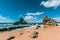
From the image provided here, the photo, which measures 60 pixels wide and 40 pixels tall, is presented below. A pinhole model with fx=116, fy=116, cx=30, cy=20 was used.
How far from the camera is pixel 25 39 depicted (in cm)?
1129

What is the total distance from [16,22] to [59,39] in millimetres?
76981

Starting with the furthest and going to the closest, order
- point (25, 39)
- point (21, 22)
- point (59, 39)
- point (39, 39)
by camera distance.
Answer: point (21, 22), point (25, 39), point (39, 39), point (59, 39)

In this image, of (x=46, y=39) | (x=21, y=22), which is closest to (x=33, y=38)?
(x=46, y=39)

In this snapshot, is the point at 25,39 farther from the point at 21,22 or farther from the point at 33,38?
the point at 21,22

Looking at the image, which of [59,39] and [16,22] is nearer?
[59,39]

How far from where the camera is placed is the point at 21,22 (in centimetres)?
8394

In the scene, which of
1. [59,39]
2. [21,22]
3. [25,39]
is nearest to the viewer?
[59,39]

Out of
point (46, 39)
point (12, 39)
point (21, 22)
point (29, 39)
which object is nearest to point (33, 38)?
point (29, 39)

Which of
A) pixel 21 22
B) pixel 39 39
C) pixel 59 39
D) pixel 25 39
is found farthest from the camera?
pixel 21 22

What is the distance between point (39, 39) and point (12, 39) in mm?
3091

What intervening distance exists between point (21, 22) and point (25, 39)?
72.9m

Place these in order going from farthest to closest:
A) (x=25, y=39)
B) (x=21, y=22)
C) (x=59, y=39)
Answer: (x=21, y=22) → (x=25, y=39) → (x=59, y=39)

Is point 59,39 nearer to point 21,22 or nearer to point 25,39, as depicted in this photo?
point 25,39

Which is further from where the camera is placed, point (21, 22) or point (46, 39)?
point (21, 22)
